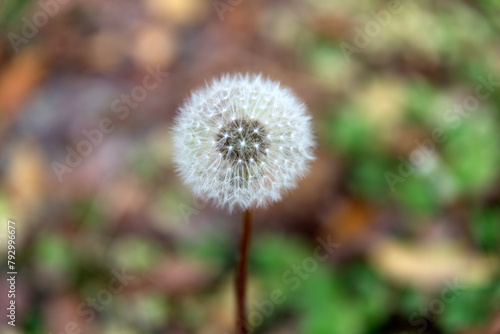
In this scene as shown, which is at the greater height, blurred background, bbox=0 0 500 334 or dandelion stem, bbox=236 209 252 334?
blurred background, bbox=0 0 500 334

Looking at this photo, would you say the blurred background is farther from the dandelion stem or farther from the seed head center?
the seed head center

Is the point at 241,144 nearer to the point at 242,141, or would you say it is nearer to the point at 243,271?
the point at 242,141

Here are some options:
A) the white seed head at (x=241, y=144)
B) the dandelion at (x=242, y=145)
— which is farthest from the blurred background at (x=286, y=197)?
the white seed head at (x=241, y=144)

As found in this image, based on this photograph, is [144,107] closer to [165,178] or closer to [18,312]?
[165,178]

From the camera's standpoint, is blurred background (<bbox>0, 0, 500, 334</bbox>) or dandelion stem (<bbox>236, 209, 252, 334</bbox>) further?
blurred background (<bbox>0, 0, 500, 334</bbox>)

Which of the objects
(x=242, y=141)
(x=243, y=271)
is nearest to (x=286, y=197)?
(x=243, y=271)

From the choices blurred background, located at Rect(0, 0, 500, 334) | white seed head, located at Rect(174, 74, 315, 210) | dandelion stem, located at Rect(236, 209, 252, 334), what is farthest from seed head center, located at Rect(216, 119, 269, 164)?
blurred background, located at Rect(0, 0, 500, 334)
